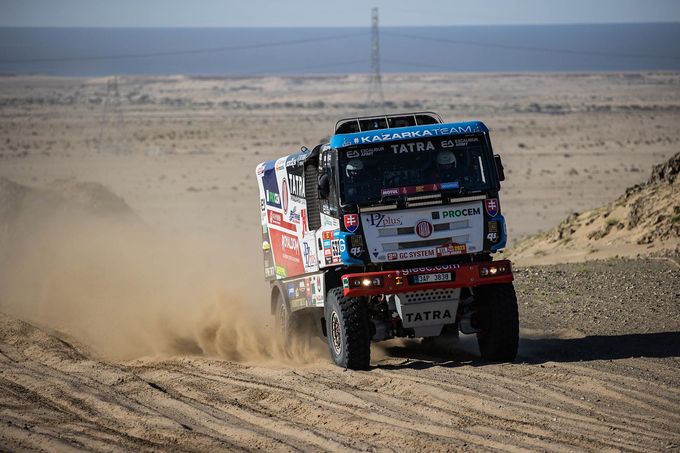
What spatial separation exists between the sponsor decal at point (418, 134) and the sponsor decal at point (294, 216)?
2431 millimetres

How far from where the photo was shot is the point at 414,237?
510 inches

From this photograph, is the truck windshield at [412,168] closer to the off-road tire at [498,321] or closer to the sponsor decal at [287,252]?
the off-road tire at [498,321]

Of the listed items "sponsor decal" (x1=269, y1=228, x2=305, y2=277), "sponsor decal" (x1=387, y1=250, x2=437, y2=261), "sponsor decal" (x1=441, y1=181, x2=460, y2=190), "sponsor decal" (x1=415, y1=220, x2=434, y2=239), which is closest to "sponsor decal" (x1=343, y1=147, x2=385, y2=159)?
"sponsor decal" (x1=441, y1=181, x2=460, y2=190)

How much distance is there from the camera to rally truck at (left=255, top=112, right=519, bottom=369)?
12852 mm

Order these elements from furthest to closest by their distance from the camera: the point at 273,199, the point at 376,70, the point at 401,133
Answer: the point at 376,70 → the point at 273,199 → the point at 401,133

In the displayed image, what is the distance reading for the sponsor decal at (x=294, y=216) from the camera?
15.1 meters

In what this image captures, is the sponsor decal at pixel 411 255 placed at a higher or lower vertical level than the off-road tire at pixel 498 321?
higher

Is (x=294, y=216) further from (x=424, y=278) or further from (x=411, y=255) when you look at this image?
(x=424, y=278)

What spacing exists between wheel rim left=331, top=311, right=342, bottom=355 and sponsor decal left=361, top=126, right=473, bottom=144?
2.29 m

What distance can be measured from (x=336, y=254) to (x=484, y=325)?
2.16 metres

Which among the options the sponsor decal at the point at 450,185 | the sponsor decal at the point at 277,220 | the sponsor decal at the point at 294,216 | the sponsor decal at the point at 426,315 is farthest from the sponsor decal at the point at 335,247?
the sponsor decal at the point at 277,220

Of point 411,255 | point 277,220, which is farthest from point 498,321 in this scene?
point 277,220

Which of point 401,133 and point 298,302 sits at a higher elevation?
point 401,133

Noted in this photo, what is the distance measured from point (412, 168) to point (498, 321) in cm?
222
